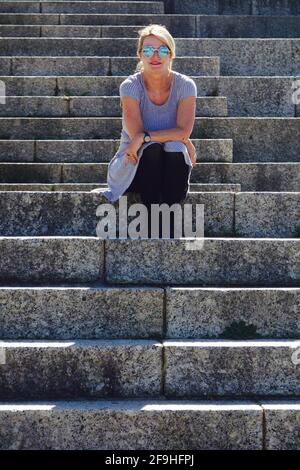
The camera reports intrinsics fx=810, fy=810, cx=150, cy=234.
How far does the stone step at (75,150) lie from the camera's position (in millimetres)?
6156

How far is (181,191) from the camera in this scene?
4.63 m

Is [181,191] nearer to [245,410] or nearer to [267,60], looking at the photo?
[245,410]

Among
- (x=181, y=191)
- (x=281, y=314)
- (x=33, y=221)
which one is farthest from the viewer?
(x=33, y=221)

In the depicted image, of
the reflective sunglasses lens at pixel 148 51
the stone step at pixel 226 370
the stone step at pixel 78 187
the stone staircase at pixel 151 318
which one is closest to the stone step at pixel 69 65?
the stone staircase at pixel 151 318

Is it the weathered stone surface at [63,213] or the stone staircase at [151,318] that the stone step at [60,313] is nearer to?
the stone staircase at [151,318]

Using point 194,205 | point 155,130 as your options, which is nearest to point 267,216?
point 194,205

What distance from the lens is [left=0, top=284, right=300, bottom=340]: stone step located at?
4.21m

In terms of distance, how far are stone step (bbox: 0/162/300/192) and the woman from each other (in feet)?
3.73

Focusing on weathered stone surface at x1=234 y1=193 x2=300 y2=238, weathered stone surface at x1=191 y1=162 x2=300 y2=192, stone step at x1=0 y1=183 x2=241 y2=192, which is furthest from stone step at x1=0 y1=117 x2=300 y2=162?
weathered stone surface at x1=234 y1=193 x2=300 y2=238

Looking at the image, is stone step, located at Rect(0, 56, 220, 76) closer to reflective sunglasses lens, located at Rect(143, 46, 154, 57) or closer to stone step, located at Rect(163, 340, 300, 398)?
reflective sunglasses lens, located at Rect(143, 46, 154, 57)

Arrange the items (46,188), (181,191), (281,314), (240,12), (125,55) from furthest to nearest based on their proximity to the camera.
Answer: (240,12)
(125,55)
(46,188)
(181,191)
(281,314)

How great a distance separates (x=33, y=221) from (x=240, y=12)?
5431 mm

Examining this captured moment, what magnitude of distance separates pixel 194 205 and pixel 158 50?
0.95 metres
